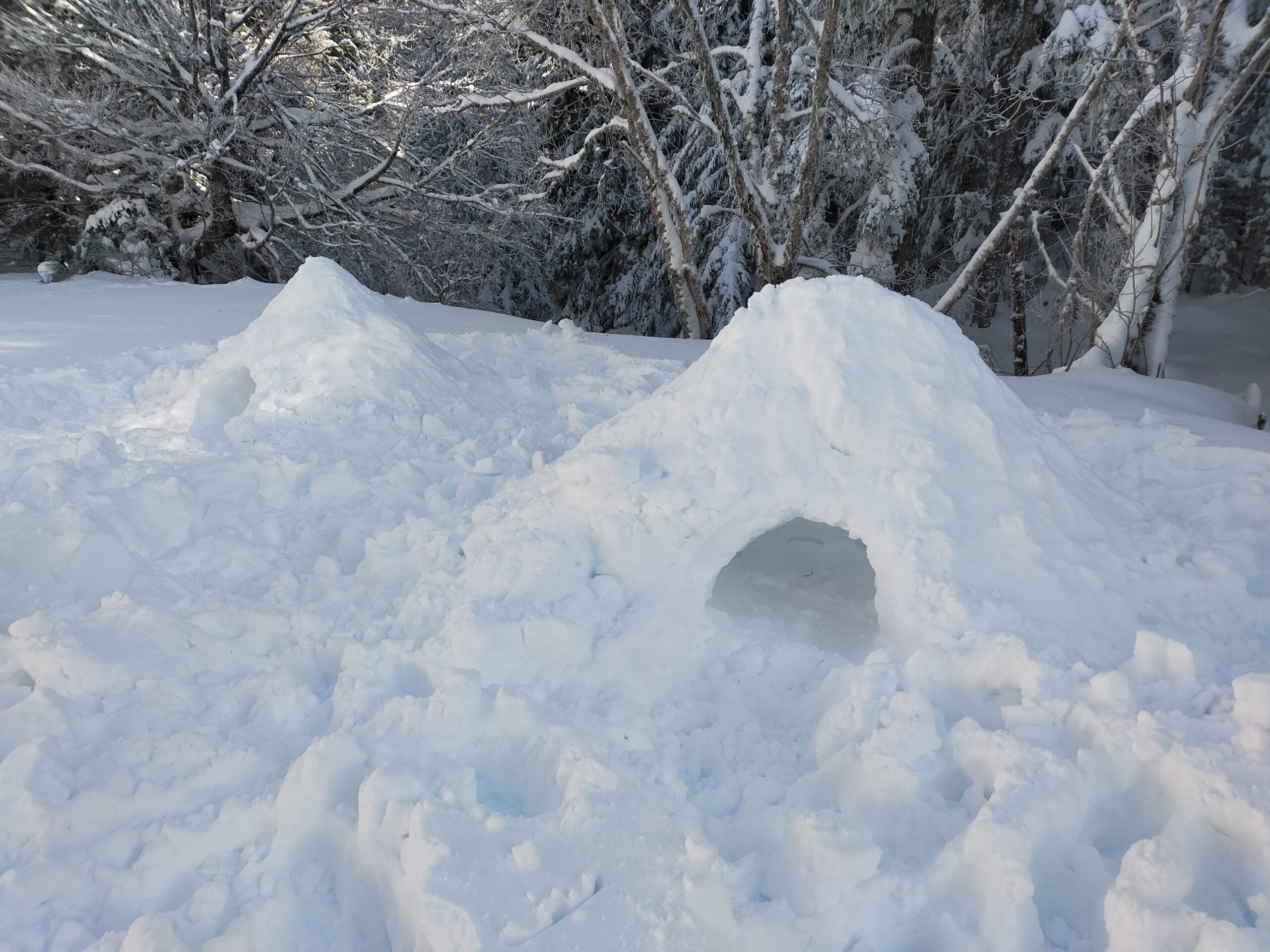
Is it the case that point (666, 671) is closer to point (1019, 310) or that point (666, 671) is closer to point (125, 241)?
point (1019, 310)

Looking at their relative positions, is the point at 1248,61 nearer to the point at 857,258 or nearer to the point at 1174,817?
the point at 857,258

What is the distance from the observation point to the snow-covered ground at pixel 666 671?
197 centimetres

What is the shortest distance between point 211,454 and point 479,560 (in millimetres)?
1862

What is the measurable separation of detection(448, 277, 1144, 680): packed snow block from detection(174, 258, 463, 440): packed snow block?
155cm

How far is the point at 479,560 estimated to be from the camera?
10.3 ft

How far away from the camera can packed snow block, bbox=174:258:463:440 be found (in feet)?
14.5

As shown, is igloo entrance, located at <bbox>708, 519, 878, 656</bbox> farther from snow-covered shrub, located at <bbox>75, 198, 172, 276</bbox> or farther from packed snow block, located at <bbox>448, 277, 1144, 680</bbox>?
snow-covered shrub, located at <bbox>75, 198, 172, 276</bbox>

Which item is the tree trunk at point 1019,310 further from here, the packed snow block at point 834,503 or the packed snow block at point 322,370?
the packed snow block at point 322,370

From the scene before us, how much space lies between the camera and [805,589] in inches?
136

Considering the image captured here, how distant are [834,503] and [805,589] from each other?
65cm

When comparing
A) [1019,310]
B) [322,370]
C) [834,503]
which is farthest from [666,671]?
[1019,310]

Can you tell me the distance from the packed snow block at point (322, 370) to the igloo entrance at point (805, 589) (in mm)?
2095

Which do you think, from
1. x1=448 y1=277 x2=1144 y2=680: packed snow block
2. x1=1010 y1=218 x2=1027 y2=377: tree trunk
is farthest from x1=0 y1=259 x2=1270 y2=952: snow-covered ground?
x1=1010 y1=218 x2=1027 y2=377: tree trunk

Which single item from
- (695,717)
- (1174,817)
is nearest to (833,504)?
(695,717)
